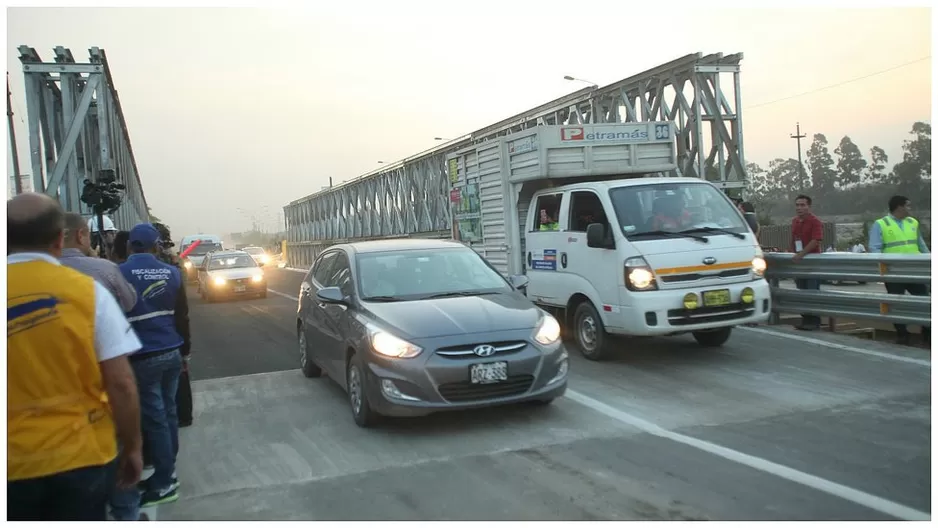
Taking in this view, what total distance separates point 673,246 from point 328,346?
12.2ft

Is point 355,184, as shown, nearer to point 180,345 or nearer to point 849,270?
point 849,270

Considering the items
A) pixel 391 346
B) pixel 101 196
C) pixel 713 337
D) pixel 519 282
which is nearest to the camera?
pixel 391 346

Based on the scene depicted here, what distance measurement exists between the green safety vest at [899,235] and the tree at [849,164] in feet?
227

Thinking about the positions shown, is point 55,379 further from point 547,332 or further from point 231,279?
point 231,279

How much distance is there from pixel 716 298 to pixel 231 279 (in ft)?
50.2

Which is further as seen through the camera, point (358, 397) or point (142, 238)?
point (358, 397)

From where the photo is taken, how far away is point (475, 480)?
15.6 feet

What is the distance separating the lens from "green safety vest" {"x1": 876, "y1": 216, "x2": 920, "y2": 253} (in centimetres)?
930

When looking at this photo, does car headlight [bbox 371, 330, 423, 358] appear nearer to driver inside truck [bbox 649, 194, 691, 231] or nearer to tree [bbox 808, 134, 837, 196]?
driver inside truck [bbox 649, 194, 691, 231]

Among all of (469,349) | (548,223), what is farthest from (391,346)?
(548,223)

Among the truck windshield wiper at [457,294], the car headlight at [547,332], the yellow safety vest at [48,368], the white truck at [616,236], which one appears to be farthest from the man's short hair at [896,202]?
the yellow safety vest at [48,368]

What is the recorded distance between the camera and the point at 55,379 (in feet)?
8.47

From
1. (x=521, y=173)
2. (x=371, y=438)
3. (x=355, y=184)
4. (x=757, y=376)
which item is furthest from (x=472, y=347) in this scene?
(x=355, y=184)

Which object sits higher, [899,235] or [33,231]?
[33,231]
